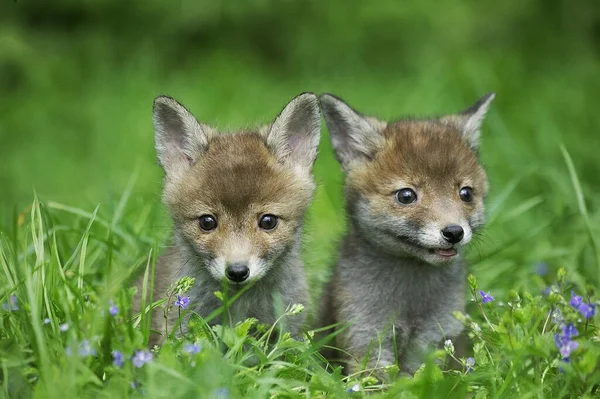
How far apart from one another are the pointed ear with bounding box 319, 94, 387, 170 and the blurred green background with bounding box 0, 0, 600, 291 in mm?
1806

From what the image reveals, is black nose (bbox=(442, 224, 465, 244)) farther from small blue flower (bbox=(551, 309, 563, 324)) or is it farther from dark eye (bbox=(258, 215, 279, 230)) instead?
dark eye (bbox=(258, 215, 279, 230))

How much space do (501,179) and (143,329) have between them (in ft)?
15.7

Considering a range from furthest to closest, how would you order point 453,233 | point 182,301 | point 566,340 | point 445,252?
point 445,252 < point 453,233 < point 182,301 < point 566,340

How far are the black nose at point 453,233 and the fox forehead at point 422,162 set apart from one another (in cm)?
31

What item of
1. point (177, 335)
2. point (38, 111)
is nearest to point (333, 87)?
point (38, 111)

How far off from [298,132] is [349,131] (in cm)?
45

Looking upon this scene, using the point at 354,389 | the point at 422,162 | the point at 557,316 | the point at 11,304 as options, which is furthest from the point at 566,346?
the point at 11,304

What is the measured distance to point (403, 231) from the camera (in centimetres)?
464

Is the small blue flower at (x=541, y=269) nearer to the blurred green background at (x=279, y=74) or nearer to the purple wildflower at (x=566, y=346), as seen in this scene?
the blurred green background at (x=279, y=74)

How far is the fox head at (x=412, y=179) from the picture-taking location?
4.59 meters

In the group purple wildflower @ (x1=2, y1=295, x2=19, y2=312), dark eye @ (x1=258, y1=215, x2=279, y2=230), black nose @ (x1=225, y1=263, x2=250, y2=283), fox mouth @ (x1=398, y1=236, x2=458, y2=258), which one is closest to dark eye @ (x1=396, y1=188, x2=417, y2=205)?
fox mouth @ (x1=398, y1=236, x2=458, y2=258)

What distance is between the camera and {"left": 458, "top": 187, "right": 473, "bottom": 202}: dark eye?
477 centimetres

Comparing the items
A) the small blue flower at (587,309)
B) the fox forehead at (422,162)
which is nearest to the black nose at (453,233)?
the fox forehead at (422,162)

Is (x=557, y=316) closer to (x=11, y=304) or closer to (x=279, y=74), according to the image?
(x=11, y=304)
